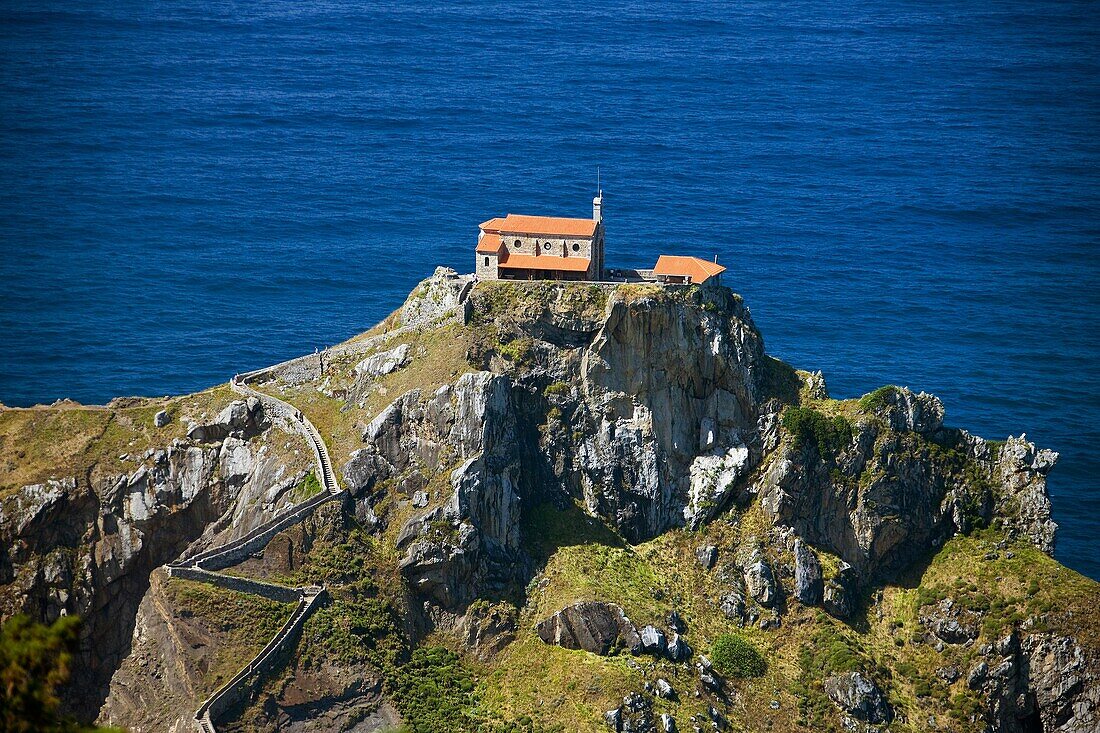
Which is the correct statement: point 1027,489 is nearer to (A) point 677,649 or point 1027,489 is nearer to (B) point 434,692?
(A) point 677,649

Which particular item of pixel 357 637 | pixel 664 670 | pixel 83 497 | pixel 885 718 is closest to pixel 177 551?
pixel 83 497

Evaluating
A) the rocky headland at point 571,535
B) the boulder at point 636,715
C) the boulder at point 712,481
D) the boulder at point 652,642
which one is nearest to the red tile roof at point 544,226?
the rocky headland at point 571,535

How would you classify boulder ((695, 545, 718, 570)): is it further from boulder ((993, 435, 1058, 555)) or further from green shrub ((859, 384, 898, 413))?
boulder ((993, 435, 1058, 555))

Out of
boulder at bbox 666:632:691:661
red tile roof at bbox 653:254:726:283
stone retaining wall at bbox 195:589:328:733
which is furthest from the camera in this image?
red tile roof at bbox 653:254:726:283

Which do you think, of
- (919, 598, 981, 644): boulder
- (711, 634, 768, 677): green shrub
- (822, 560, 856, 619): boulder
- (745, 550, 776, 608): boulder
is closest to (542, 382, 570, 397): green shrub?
(745, 550, 776, 608): boulder

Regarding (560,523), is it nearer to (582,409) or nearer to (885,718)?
(582,409)

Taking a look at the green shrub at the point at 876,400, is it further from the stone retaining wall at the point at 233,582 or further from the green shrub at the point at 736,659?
the stone retaining wall at the point at 233,582
